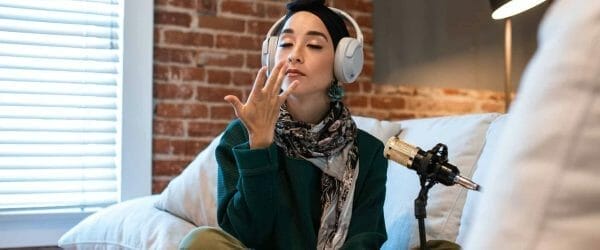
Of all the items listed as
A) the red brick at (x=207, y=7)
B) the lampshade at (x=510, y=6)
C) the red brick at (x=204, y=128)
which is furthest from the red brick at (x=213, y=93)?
the lampshade at (x=510, y=6)

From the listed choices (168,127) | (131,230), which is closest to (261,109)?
(131,230)

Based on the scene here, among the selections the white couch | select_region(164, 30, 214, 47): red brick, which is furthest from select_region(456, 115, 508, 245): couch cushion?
select_region(164, 30, 214, 47): red brick

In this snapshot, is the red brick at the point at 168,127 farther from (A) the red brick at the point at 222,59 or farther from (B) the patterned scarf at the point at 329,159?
(B) the patterned scarf at the point at 329,159

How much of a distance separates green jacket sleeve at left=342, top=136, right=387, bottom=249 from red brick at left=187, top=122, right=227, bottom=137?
117cm

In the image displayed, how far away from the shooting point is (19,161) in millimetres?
2373

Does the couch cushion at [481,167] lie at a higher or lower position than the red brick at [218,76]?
lower

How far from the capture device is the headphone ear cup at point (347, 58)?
1503 mm

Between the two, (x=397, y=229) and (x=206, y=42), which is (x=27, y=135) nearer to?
(x=206, y=42)

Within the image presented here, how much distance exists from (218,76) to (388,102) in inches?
35.4

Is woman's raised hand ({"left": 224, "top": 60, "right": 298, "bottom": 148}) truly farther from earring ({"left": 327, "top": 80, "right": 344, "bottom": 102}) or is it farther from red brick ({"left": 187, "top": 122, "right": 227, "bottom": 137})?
red brick ({"left": 187, "top": 122, "right": 227, "bottom": 137})

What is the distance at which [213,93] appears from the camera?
104 inches

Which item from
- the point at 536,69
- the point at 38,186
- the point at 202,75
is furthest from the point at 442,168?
the point at 38,186

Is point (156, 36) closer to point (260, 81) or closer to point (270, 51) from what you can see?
point (270, 51)

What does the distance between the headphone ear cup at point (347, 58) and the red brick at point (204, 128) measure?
1.20 metres
